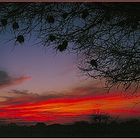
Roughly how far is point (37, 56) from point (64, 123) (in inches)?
18.1

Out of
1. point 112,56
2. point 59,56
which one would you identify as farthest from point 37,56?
point 112,56

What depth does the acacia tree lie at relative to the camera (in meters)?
2.54

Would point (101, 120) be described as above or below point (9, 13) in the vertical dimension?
below

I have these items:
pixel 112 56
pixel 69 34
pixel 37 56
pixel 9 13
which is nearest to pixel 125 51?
pixel 112 56

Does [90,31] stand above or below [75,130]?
above

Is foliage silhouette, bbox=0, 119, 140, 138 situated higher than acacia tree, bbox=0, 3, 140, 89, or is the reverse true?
acacia tree, bbox=0, 3, 140, 89

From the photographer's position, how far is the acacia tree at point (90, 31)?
99.9 inches

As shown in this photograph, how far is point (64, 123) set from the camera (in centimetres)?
248

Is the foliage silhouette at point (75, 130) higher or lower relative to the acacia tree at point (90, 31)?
lower

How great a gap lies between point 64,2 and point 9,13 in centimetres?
36

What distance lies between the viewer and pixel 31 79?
8.27 feet

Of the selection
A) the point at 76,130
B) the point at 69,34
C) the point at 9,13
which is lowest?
the point at 76,130

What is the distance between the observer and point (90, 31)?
2.56 meters

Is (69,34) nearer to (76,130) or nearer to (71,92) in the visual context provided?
(71,92)
